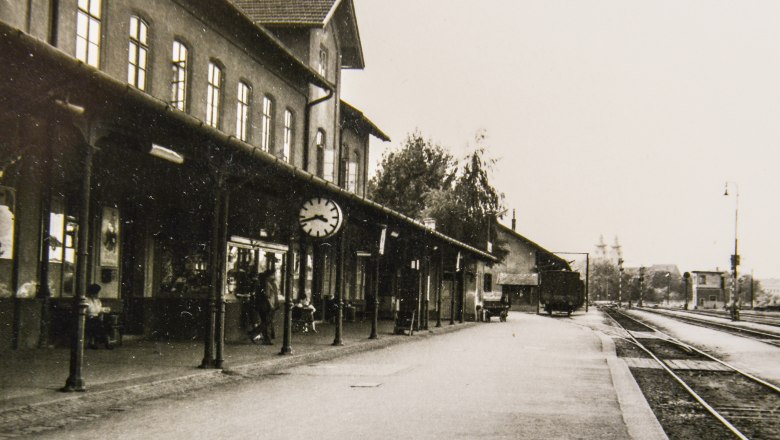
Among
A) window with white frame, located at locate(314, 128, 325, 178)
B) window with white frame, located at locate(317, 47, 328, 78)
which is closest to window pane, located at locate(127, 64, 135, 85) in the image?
window with white frame, located at locate(317, 47, 328, 78)

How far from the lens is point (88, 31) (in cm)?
1496

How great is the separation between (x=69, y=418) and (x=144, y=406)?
1.09 meters

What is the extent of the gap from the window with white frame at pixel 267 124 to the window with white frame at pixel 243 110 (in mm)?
969

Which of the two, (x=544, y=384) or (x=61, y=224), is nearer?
(x=544, y=384)

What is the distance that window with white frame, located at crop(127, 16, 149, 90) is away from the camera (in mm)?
16516

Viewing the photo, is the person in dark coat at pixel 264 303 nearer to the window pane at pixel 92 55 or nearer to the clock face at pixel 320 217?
the clock face at pixel 320 217

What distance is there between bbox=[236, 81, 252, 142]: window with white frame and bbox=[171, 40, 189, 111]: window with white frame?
2.83 meters

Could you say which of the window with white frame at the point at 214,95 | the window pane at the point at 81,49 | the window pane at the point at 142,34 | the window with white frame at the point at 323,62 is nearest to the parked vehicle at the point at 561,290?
the window with white frame at the point at 323,62

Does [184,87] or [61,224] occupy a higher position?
[184,87]

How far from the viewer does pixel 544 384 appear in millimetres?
12383

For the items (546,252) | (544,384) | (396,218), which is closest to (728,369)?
(544,384)

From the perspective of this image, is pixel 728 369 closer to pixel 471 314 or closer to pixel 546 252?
pixel 471 314

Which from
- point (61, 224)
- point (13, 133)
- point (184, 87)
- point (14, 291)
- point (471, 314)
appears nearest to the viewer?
point (13, 133)

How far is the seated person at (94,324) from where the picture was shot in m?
14.6
